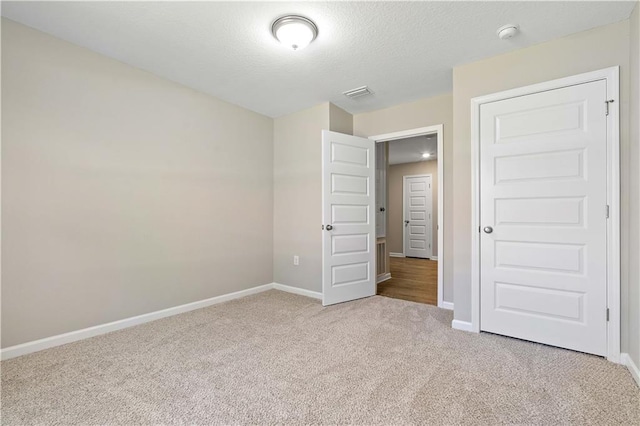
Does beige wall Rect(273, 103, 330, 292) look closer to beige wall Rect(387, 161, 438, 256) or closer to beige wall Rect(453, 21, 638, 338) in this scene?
beige wall Rect(453, 21, 638, 338)

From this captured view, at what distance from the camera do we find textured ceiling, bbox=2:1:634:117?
2.02 m

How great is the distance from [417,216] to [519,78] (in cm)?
536

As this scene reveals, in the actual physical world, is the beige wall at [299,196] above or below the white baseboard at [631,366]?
above

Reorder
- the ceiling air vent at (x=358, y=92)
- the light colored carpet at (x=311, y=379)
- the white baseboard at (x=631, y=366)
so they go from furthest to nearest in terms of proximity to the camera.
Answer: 1. the ceiling air vent at (x=358, y=92)
2. the white baseboard at (x=631, y=366)
3. the light colored carpet at (x=311, y=379)

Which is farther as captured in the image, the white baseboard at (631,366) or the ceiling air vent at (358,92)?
the ceiling air vent at (358,92)

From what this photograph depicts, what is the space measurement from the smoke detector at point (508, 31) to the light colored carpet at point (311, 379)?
8.12ft

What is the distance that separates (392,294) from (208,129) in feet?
10.6

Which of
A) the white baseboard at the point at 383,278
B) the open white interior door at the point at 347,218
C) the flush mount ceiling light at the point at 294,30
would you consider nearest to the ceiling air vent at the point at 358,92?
the open white interior door at the point at 347,218

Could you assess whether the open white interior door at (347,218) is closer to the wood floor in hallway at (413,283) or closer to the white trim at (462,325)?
the wood floor in hallway at (413,283)

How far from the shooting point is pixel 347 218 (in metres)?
3.65

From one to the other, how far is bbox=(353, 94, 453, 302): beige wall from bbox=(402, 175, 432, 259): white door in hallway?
4.06 meters

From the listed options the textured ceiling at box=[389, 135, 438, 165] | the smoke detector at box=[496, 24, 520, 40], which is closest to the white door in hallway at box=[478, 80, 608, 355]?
the smoke detector at box=[496, 24, 520, 40]

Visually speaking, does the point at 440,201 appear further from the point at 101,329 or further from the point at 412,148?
the point at 101,329

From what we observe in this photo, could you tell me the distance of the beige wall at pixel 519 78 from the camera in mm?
2088
